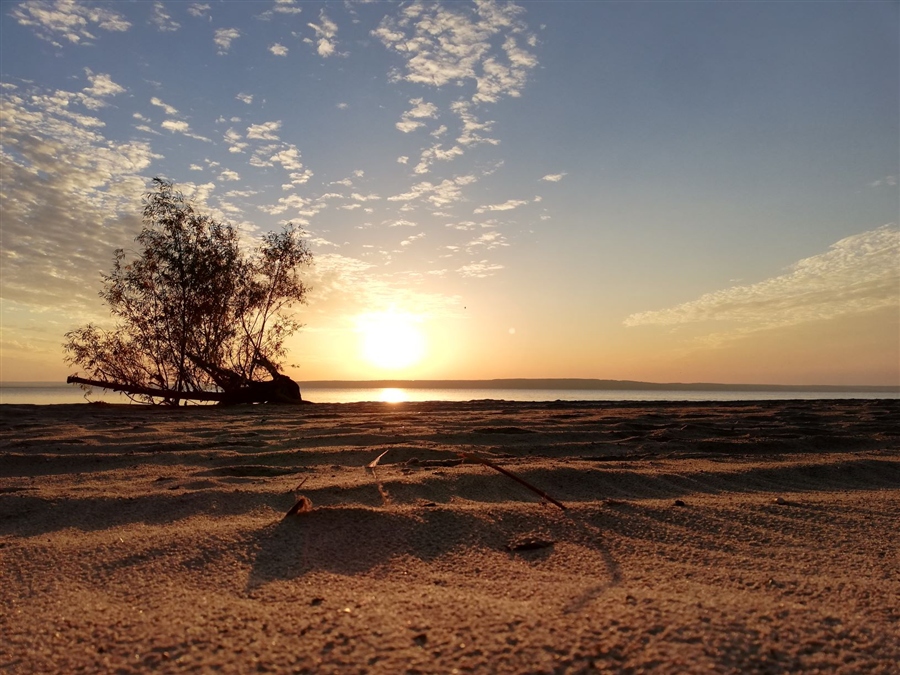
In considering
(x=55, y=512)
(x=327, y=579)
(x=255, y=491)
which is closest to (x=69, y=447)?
(x=55, y=512)

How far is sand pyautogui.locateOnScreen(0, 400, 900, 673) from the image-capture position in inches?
41.7

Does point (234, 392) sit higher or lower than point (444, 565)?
higher

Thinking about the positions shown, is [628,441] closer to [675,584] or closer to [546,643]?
[675,584]

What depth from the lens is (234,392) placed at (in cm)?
1038

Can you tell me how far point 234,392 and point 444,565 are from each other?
9.65 meters

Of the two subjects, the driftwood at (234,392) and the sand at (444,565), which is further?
the driftwood at (234,392)

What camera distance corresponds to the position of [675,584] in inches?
54.1

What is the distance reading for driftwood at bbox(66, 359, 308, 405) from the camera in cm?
1027

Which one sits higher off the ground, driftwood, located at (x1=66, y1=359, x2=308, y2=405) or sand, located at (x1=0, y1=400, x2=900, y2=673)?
driftwood, located at (x1=66, y1=359, x2=308, y2=405)

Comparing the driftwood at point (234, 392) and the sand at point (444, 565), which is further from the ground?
the driftwood at point (234, 392)

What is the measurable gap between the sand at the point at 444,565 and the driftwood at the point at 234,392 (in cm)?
720

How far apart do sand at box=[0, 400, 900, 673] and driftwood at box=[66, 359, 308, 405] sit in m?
7.20

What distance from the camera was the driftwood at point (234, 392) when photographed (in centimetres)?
1027

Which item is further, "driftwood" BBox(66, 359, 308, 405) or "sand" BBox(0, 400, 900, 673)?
"driftwood" BBox(66, 359, 308, 405)
